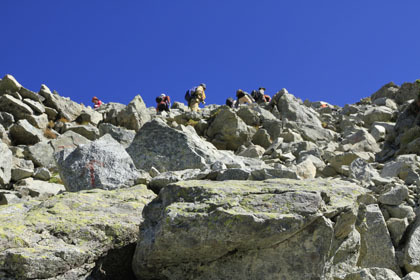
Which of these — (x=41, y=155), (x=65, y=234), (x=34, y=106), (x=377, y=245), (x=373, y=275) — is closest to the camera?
(x=373, y=275)

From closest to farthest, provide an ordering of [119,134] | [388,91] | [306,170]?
1. [306,170]
2. [119,134]
3. [388,91]

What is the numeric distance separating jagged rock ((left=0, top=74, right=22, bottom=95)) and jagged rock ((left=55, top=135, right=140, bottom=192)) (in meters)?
20.7

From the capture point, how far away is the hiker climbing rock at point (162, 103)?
37.7 m

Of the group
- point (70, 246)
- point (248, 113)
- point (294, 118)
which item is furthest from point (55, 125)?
point (70, 246)

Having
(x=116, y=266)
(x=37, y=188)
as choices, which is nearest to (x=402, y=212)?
(x=116, y=266)

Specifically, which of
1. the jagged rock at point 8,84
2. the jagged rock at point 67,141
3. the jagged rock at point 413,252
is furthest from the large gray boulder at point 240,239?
the jagged rock at point 8,84

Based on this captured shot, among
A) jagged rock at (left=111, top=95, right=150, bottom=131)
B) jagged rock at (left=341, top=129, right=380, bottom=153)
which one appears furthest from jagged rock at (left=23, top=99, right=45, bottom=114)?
jagged rock at (left=341, top=129, right=380, bottom=153)

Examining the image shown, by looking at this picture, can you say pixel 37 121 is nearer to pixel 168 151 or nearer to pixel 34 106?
pixel 34 106

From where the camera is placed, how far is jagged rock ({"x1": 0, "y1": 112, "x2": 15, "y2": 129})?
25.5m

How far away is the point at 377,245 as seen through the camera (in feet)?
26.9

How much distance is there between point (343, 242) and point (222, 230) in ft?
7.37

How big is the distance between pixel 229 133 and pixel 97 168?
14033 millimetres

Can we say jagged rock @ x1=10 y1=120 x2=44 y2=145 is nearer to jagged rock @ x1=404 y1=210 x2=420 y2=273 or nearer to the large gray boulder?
the large gray boulder

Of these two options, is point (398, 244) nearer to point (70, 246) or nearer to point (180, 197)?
point (180, 197)
